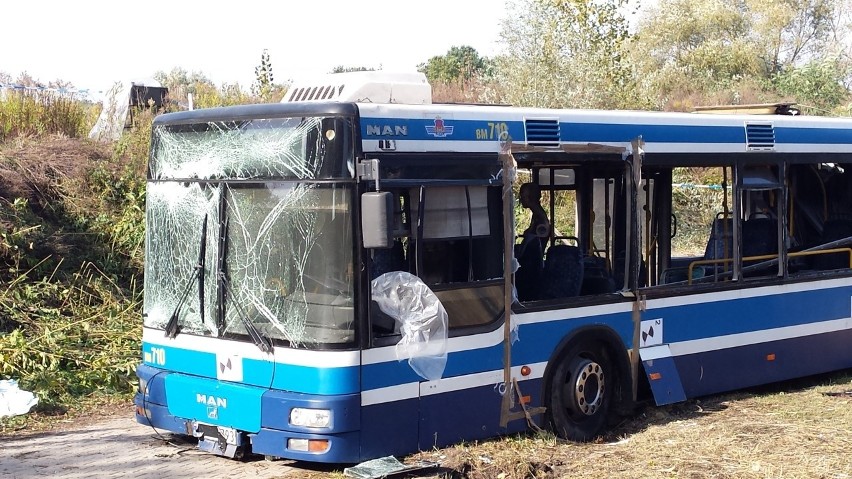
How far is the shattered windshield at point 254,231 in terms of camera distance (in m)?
7.09

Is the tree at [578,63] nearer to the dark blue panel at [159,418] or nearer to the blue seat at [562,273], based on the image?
the blue seat at [562,273]

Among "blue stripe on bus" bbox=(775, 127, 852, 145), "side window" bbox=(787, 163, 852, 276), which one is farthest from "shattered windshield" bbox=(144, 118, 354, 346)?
"side window" bbox=(787, 163, 852, 276)

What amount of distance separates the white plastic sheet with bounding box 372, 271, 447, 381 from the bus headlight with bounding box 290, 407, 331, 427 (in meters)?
0.67

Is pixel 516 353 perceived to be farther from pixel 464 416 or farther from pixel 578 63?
pixel 578 63

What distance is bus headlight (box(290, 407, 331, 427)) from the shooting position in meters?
7.04

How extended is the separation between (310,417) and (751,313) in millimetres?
4983

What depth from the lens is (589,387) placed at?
892 cm

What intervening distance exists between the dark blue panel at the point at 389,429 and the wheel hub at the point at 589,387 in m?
1.79

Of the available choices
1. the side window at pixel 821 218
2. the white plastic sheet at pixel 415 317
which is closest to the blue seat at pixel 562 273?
the white plastic sheet at pixel 415 317

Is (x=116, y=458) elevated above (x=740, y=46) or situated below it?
below

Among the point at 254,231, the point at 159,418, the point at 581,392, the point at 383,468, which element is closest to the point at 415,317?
the point at 383,468

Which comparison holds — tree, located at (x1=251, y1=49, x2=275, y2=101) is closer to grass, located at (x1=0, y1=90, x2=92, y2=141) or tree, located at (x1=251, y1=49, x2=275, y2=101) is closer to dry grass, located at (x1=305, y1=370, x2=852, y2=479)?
grass, located at (x1=0, y1=90, x2=92, y2=141)

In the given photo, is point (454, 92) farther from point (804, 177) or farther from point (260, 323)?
point (260, 323)

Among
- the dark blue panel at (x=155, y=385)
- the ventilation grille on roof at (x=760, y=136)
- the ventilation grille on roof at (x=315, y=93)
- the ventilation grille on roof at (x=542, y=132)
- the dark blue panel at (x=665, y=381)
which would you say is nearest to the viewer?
the ventilation grille on roof at (x=315, y=93)
